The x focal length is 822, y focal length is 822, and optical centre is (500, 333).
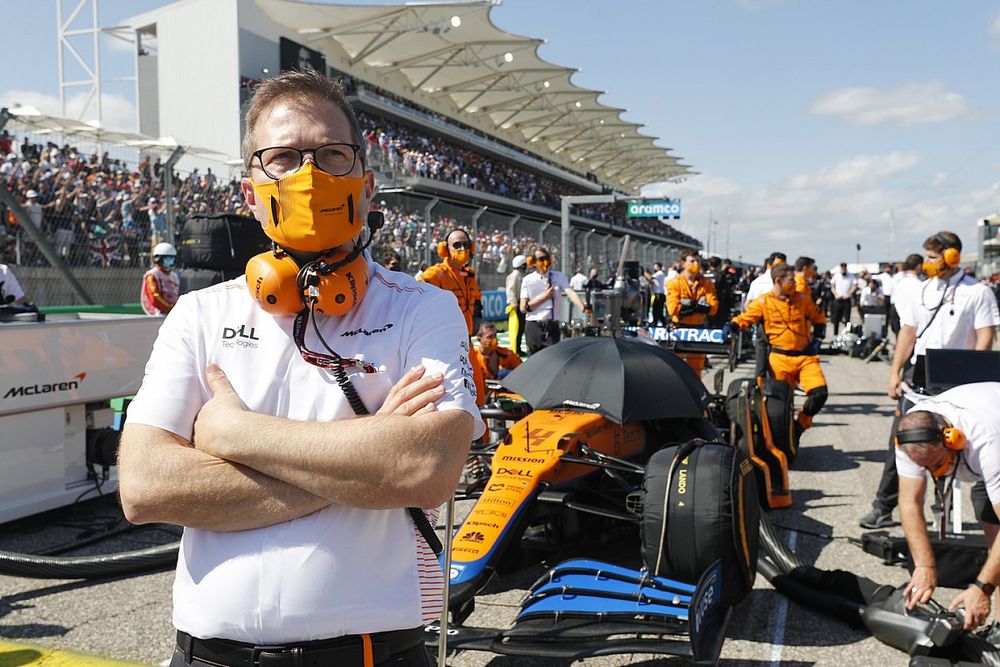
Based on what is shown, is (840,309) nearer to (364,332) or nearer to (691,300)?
(691,300)

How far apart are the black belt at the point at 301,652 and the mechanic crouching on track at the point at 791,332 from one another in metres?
6.53

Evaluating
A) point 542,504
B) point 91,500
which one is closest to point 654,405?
point 542,504

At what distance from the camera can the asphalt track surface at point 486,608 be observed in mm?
3461

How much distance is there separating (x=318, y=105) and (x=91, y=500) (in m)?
5.01

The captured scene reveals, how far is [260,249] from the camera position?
238 inches

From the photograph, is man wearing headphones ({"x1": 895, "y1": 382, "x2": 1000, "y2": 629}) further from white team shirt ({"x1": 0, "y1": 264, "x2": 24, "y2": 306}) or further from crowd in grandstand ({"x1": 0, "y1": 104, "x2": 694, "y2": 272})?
white team shirt ({"x1": 0, "y1": 264, "x2": 24, "y2": 306})

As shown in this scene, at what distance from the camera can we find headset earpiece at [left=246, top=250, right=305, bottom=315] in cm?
147

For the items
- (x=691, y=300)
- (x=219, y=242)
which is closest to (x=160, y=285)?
(x=219, y=242)

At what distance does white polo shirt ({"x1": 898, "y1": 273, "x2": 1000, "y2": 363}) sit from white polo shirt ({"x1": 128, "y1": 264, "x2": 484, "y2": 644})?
17.0 feet

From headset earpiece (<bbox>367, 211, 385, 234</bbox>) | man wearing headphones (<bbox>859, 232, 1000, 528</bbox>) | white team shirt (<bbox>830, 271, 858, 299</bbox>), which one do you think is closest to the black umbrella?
man wearing headphones (<bbox>859, 232, 1000, 528</bbox>)

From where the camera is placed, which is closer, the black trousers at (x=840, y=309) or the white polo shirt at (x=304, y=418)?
the white polo shirt at (x=304, y=418)

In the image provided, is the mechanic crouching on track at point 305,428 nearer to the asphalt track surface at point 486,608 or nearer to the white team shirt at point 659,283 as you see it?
the asphalt track surface at point 486,608

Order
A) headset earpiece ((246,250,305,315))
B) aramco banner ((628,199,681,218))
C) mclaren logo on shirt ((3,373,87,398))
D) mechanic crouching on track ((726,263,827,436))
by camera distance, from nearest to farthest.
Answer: headset earpiece ((246,250,305,315)), mclaren logo on shirt ((3,373,87,398)), mechanic crouching on track ((726,263,827,436)), aramco banner ((628,199,681,218))

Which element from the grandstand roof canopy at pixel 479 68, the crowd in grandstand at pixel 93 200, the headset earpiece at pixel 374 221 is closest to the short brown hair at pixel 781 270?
the crowd in grandstand at pixel 93 200
